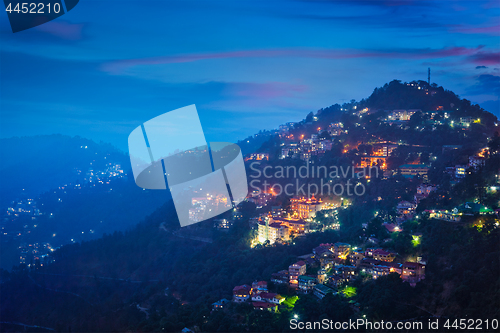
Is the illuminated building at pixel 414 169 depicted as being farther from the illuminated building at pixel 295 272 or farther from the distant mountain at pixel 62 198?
the distant mountain at pixel 62 198

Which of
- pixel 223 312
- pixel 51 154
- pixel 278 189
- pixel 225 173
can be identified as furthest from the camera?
pixel 51 154

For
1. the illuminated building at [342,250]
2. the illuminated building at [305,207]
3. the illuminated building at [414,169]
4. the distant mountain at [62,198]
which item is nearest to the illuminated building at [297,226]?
the illuminated building at [305,207]

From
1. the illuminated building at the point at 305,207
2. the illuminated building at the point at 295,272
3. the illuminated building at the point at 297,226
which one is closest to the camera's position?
the illuminated building at the point at 295,272

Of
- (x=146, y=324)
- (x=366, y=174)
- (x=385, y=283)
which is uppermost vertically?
(x=366, y=174)

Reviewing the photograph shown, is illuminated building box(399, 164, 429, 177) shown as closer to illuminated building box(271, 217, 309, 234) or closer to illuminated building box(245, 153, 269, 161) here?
illuminated building box(271, 217, 309, 234)

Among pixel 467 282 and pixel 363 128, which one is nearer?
pixel 467 282

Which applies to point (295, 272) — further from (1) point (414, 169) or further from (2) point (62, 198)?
(2) point (62, 198)

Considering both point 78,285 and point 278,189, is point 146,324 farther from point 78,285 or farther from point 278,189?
point 278,189

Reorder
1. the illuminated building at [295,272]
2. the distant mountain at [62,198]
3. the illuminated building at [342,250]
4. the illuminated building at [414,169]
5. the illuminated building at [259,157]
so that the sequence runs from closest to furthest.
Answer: the illuminated building at [295,272] < the illuminated building at [342,250] < the illuminated building at [414,169] < the illuminated building at [259,157] < the distant mountain at [62,198]

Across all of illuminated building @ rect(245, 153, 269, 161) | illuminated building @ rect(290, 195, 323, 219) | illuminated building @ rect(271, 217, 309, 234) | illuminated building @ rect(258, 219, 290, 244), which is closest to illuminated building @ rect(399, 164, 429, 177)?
illuminated building @ rect(290, 195, 323, 219)

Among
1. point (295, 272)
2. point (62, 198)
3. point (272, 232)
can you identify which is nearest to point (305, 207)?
point (272, 232)

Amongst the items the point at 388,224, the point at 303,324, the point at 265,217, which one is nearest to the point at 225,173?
the point at 265,217
